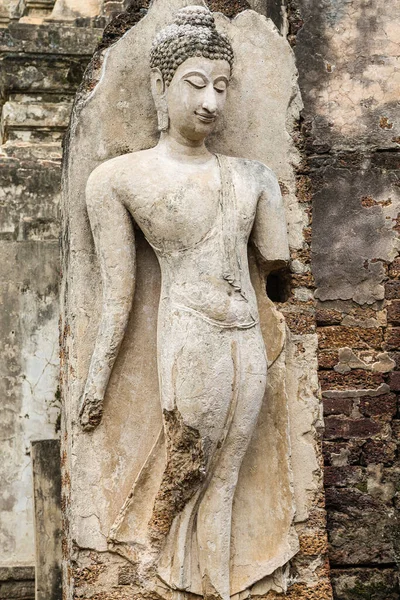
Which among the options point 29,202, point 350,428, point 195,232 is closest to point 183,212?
point 195,232

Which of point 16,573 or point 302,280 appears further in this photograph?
point 16,573

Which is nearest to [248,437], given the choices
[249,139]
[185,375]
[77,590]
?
[185,375]

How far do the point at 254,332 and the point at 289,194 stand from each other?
2.34 feet

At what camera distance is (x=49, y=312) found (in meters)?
7.95

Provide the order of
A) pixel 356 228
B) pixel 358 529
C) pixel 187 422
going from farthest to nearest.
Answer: pixel 356 228
pixel 358 529
pixel 187 422

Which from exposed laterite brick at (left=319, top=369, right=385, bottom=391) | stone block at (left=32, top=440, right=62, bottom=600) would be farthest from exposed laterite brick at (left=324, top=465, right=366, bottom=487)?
stone block at (left=32, top=440, right=62, bottom=600)

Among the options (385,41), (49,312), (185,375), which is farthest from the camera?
(385,41)

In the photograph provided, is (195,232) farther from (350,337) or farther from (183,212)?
(350,337)

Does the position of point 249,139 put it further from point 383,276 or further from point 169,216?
point 383,276

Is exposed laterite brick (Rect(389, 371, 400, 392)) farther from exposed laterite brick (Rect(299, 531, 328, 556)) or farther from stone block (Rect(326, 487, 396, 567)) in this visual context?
exposed laterite brick (Rect(299, 531, 328, 556))

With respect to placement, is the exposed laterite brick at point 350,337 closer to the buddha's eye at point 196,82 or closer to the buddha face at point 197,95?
the buddha face at point 197,95

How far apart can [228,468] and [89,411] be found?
24.4 inches

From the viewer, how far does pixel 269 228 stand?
6.16m

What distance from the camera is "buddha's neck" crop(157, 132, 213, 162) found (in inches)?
241
